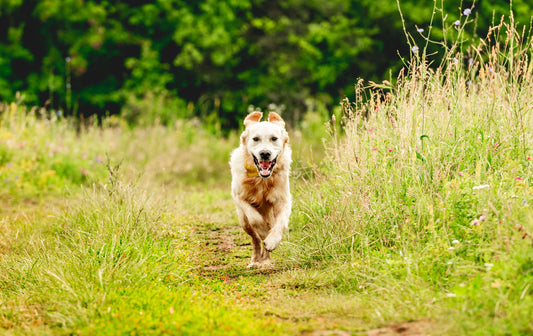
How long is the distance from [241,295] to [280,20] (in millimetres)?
14234

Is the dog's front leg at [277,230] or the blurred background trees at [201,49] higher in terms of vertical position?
the blurred background trees at [201,49]

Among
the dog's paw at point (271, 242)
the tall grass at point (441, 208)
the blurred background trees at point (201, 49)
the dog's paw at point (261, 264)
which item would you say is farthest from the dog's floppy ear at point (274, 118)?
the blurred background trees at point (201, 49)

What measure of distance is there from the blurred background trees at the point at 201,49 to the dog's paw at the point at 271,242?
36.9ft

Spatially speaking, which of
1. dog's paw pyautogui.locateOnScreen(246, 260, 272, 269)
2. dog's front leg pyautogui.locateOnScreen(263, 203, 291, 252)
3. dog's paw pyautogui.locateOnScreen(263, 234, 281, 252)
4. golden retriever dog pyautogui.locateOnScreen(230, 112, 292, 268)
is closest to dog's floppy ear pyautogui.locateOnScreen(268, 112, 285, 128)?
golden retriever dog pyautogui.locateOnScreen(230, 112, 292, 268)

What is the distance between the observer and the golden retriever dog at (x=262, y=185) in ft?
18.0

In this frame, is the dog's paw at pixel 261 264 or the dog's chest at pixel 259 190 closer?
the dog's paw at pixel 261 264

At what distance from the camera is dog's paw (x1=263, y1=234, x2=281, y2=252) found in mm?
5238

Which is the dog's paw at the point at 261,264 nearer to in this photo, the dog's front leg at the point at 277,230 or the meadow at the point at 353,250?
the meadow at the point at 353,250

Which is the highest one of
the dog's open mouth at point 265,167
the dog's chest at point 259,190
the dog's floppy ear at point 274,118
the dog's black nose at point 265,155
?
the dog's floppy ear at point 274,118

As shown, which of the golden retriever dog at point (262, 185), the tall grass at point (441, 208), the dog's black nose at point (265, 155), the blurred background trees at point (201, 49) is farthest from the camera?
the blurred background trees at point (201, 49)

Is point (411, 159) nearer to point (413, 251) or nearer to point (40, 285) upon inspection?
point (413, 251)

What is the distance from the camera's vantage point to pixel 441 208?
4332mm

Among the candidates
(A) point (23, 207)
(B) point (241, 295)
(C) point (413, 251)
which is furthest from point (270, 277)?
(A) point (23, 207)

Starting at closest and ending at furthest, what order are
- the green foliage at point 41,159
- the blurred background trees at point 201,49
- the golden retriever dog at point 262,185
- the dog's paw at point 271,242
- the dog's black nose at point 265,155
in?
the dog's paw at point 271,242 → the dog's black nose at point 265,155 → the golden retriever dog at point 262,185 → the green foliage at point 41,159 → the blurred background trees at point 201,49
